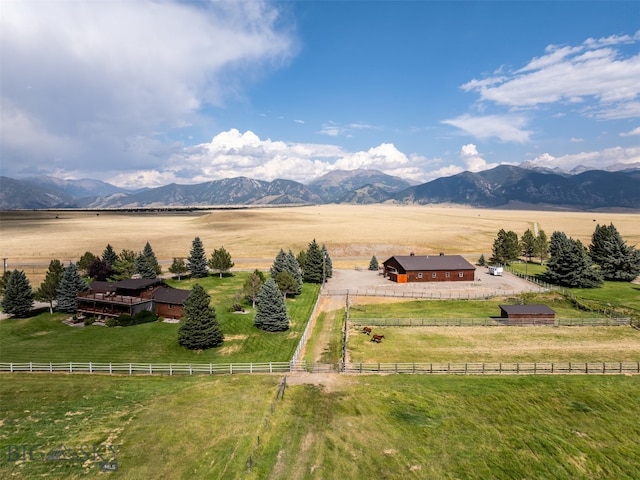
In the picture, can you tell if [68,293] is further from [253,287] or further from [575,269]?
[575,269]

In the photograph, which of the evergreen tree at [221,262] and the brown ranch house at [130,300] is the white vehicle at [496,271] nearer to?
the evergreen tree at [221,262]

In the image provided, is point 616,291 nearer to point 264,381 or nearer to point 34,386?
point 264,381

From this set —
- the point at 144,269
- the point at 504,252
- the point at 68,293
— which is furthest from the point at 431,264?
the point at 68,293

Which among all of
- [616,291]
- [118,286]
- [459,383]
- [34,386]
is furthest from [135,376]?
[616,291]

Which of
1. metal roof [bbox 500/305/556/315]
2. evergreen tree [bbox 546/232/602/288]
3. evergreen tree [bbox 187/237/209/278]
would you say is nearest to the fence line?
metal roof [bbox 500/305/556/315]

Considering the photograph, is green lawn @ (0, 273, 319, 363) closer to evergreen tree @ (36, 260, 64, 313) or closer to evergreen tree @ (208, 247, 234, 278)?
evergreen tree @ (36, 260, 64, 313)

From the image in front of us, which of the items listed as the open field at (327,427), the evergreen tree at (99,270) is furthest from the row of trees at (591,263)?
the evergreen tree at (99,270)

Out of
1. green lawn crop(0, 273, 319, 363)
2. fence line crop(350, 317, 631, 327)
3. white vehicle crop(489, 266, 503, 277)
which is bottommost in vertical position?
fence line crop(350, 317, 631, 327)
